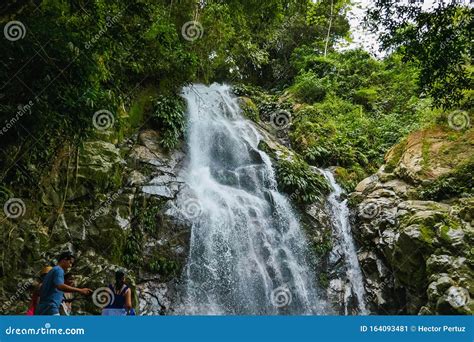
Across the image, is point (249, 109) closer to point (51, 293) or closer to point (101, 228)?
point (101, 228)

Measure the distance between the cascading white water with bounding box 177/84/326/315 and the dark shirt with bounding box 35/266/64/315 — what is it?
473cm

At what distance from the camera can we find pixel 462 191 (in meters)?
9.45

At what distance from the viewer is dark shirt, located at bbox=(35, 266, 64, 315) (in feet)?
14.3

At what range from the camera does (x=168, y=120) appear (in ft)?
40.8

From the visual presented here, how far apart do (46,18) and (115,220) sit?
15.4ft

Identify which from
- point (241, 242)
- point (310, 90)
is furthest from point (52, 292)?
point (310, 90)

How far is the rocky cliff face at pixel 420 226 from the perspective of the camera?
7.23 m

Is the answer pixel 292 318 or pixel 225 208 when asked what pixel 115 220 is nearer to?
pixel 225 208

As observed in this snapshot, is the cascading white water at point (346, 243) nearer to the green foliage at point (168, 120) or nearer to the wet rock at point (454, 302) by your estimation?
the wet rock at point (454, 302)

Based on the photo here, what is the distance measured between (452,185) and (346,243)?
3458 mm

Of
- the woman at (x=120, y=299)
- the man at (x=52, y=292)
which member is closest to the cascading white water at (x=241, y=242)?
the woman at (x=120, y=299)

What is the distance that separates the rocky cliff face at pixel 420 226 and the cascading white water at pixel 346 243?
25 centimetres

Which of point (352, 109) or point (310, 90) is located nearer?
point (352, 109)

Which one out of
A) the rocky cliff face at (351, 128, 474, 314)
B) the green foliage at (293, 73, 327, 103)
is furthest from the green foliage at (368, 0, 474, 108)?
the green foliage at (293, 73, 327, 103)
